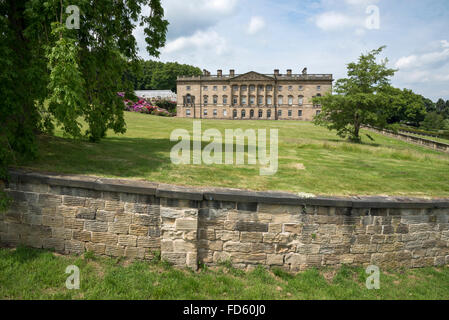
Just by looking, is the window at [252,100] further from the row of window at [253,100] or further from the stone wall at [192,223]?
the stone wall at [192,223]

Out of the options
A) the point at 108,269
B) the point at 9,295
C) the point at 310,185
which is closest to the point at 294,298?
the point at 310,185

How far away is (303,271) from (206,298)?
2.13 metres

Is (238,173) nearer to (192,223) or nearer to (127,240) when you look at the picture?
(192,223)

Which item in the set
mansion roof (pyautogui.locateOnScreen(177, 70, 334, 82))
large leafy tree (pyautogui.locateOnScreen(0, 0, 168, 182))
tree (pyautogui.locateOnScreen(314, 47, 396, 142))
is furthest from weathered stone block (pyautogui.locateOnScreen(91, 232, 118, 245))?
mansion roof (pyautogui.locateOnScreen(177, 70, 334, 82))

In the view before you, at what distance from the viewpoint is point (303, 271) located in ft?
18.9

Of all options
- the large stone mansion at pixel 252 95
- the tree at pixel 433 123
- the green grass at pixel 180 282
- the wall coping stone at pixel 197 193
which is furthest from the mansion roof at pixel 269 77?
the green grass at pixel 180 282

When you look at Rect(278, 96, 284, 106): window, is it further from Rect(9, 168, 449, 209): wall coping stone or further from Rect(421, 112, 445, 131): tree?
Rect(9, 168, 449, 209): wall coping stone

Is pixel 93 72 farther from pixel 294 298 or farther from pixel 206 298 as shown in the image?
pixel 294 298

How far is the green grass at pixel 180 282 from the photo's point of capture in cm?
478

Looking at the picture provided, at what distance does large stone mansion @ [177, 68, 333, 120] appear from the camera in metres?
75.4

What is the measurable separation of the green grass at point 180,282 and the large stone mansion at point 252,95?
72221mm

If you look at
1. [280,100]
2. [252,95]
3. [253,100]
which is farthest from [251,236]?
[280,100]

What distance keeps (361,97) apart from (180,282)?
2042cm

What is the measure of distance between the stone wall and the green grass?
0.81ft
